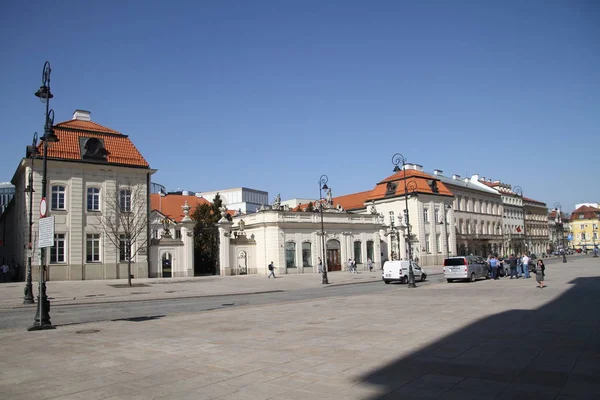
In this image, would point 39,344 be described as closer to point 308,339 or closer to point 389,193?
point 308,339

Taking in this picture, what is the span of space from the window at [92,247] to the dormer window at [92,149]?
6.51 m

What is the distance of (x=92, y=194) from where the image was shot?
40062 mm

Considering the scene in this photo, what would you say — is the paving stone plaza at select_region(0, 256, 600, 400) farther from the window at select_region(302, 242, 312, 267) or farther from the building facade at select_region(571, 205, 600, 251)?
the building facade at select_region(571, 205, 600, 251)

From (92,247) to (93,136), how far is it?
31.3 feet

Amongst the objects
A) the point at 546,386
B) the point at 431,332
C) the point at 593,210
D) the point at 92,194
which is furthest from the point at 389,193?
the point at 593,210

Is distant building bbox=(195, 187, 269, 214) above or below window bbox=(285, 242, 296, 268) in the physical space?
above

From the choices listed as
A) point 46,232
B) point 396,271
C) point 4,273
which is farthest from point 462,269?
point 4,273

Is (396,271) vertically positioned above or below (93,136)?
below

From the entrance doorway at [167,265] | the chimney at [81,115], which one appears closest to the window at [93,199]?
the entrance doorway at [167,265]

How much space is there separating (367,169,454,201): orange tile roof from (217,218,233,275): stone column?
3244 centimetres

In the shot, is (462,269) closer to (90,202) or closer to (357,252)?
(357,252)

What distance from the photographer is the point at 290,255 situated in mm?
48625

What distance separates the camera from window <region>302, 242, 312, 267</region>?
49775 millimetres

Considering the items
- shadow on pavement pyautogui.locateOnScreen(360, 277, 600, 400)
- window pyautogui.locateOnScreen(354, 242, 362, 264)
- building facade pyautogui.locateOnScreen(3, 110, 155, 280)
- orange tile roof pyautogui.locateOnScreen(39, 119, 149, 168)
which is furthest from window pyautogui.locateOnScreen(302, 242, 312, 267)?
shadow on pavement pyautogui.locateOnScreen(360, 277, 600, 400)
